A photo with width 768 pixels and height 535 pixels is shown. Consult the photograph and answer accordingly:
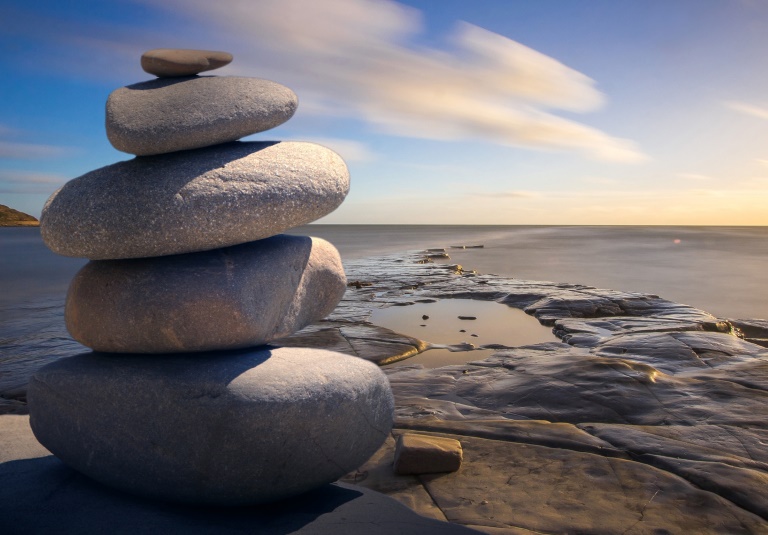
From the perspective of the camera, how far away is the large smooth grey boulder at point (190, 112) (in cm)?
363

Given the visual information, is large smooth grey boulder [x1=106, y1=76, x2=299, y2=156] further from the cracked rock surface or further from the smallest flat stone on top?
the cracked rock surface

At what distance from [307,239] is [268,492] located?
5.73ft

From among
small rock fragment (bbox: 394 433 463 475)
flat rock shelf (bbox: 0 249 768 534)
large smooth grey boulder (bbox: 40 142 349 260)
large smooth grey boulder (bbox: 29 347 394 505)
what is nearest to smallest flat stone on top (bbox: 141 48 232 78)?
large smooth grey boulder (bbox: 40 142 349 260)

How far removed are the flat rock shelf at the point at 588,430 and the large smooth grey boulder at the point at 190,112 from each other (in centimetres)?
235

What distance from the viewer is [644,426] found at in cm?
467

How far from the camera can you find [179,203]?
11.3ft

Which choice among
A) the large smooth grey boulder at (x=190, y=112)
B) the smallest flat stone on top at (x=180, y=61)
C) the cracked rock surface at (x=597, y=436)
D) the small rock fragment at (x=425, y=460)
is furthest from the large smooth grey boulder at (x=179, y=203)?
the cracked rock surface at (x=597, y=436)

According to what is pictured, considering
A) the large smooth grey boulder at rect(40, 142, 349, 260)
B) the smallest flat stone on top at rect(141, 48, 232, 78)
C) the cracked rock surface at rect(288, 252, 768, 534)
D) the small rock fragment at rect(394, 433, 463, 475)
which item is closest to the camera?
the cracked rock surface at rect(288, 252, 768, 534)

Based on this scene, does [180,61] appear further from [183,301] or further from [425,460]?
[425,460]

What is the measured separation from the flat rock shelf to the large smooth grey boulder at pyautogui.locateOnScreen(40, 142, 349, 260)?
67.5 inches

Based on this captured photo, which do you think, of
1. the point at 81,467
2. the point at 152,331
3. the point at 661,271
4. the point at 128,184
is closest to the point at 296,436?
the point at 152,331

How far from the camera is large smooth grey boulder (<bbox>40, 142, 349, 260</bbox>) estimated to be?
347 cm

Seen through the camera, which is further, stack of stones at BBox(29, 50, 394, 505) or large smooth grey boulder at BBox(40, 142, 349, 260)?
large smooth grey boulder at BBox(40, 142, 349, 260)

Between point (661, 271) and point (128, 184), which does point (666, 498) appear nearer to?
point (128, 184)
